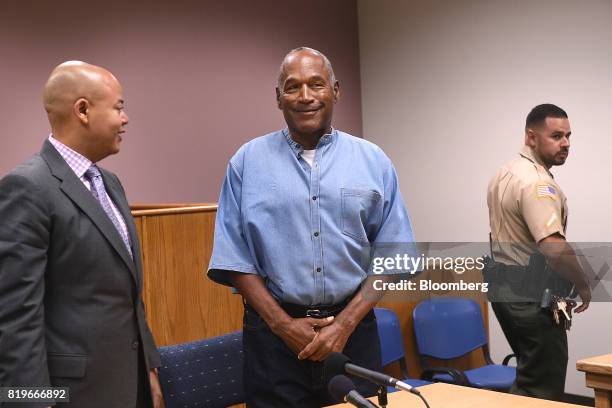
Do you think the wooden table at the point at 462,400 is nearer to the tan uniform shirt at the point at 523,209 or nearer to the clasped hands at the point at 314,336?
the clasped hands at the point at 314,336

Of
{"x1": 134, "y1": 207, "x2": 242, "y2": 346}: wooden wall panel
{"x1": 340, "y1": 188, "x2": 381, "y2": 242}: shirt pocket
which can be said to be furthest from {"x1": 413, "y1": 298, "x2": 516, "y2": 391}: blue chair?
{"x1": 340, "y1": 188, "x2": 381, "y2": 242}: shirt pocket

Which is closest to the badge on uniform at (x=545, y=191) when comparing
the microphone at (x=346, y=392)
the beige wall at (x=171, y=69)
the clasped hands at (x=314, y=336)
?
the clasped hands at (x=314, y=336)

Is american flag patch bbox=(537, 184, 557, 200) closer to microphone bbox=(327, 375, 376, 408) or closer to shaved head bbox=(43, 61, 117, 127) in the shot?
shaved head bbox=(43, 61, 117, 127)

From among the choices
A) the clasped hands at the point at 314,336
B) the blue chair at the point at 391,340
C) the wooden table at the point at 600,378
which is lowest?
the blue chair at the point at 391,340

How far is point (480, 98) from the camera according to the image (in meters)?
6.55

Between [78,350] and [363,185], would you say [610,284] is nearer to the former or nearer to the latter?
[363,185]

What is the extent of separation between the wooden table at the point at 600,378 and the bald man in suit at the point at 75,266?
1.52 meters

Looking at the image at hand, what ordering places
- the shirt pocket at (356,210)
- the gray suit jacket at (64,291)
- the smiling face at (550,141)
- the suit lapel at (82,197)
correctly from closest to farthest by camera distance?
1. the gray suit jacket at (64,291)
2. the suit lapel at (82,197)
3. the shirt pocket at (356,210)
4. the smiling face at (550,141)

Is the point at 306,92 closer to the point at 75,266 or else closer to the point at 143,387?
the point at 75,266

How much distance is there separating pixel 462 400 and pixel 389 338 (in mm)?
2417

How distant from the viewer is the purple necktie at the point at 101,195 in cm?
233

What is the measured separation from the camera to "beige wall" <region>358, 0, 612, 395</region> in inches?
225

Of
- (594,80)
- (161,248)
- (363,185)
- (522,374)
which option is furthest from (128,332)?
(594,80)

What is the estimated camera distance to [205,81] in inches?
263
